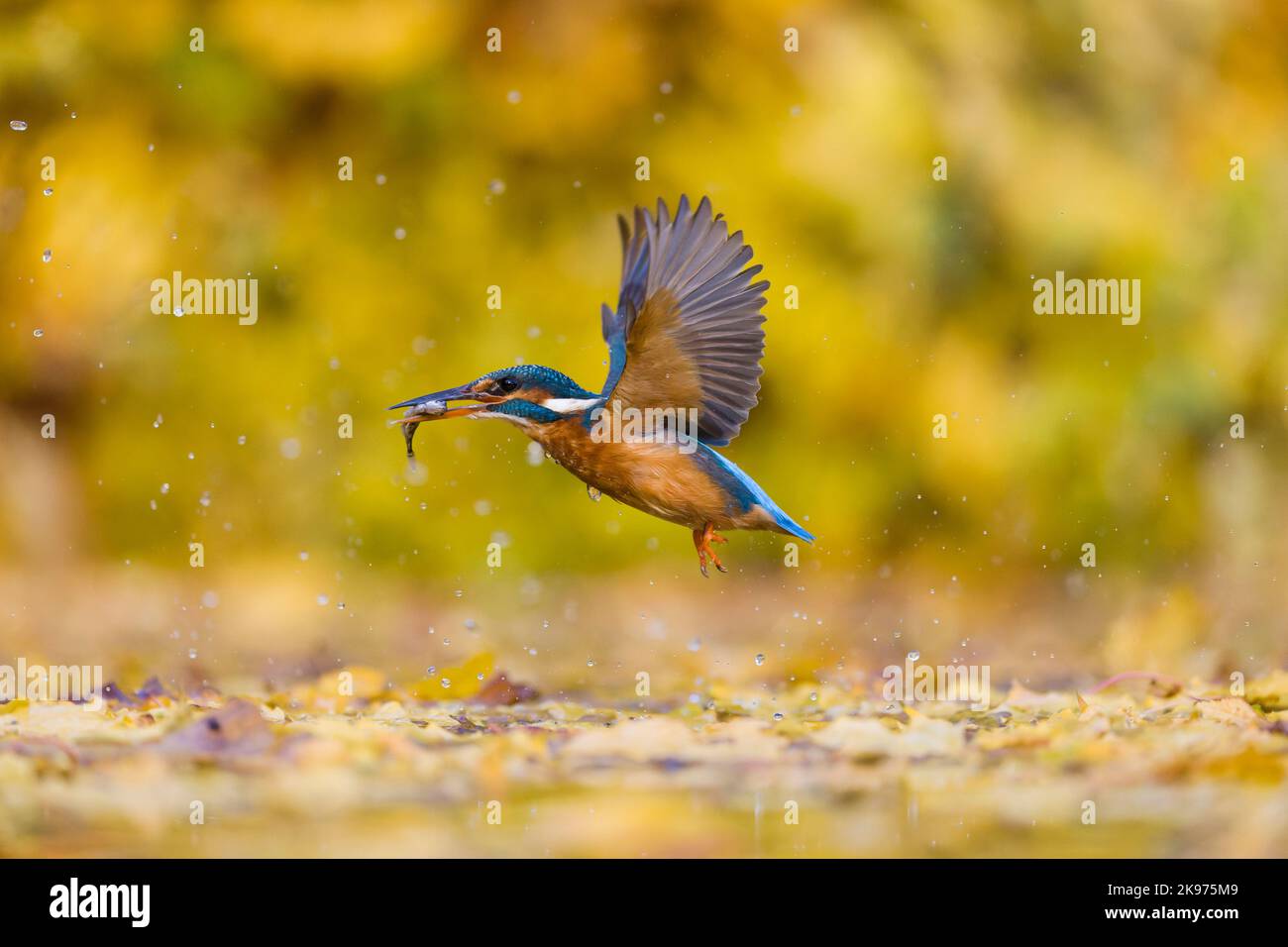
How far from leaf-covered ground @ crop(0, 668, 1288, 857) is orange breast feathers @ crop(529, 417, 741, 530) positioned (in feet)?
1.50

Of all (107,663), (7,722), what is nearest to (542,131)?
(107,663)

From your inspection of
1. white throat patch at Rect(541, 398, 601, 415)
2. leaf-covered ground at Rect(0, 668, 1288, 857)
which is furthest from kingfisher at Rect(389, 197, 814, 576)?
leaf-covered ground at Rect(0, 668, 1288, 857)

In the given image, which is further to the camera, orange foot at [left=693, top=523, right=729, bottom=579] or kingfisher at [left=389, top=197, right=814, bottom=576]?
orange foot at [left=693, top=523, right=729, bottom=579]

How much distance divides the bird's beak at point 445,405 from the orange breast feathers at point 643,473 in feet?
0.35

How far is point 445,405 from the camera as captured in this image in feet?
9.09

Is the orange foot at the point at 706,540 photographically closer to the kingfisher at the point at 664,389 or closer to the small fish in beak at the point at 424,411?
the kingfisher at the point at 664,389

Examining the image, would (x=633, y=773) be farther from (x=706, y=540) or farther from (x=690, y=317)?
(x=690, y=317)

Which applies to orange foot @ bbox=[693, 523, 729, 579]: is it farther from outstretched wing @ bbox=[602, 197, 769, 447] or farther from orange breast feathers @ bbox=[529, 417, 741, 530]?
outstretched wing @ bbox=[602, 197, 769, 447]

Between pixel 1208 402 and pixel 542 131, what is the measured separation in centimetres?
222

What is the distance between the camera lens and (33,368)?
16.3 feet

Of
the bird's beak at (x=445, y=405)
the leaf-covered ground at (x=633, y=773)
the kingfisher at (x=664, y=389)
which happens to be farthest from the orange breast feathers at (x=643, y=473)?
the leaf-covered ground at (x=633, y=773)

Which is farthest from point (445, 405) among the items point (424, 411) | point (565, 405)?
point (565, 405)

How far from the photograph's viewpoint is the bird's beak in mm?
2752

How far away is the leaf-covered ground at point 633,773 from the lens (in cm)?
232
